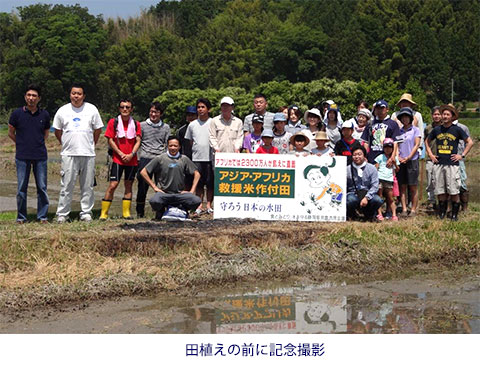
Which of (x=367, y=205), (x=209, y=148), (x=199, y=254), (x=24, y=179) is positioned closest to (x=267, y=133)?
(x=209, y=148)

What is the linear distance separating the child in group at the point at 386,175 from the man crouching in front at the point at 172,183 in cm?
293

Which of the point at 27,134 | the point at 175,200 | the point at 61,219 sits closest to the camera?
the point at 27,134

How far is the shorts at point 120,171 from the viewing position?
10.4m

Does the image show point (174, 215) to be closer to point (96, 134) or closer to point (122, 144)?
point (122, 144)

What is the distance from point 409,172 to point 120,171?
186 inches

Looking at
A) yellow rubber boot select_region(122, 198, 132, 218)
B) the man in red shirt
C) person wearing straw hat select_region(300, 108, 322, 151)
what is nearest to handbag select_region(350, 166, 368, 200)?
person wearing straw hat select_region(300, 108, 322, 151)

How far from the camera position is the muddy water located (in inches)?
254

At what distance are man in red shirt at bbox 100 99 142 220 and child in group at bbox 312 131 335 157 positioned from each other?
109 inches

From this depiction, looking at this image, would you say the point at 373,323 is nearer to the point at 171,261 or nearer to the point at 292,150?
the point at 171,261

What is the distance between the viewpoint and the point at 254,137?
10.9 meters

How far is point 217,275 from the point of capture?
815cm

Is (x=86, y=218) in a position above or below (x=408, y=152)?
below

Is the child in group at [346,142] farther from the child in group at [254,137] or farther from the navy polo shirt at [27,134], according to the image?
the navy polo shirt at [27,134]

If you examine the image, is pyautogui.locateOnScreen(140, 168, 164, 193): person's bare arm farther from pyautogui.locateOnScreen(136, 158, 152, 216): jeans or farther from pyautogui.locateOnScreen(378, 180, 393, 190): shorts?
pyautogui.locateOnScreen(378, 180, 393, 190): shorts
